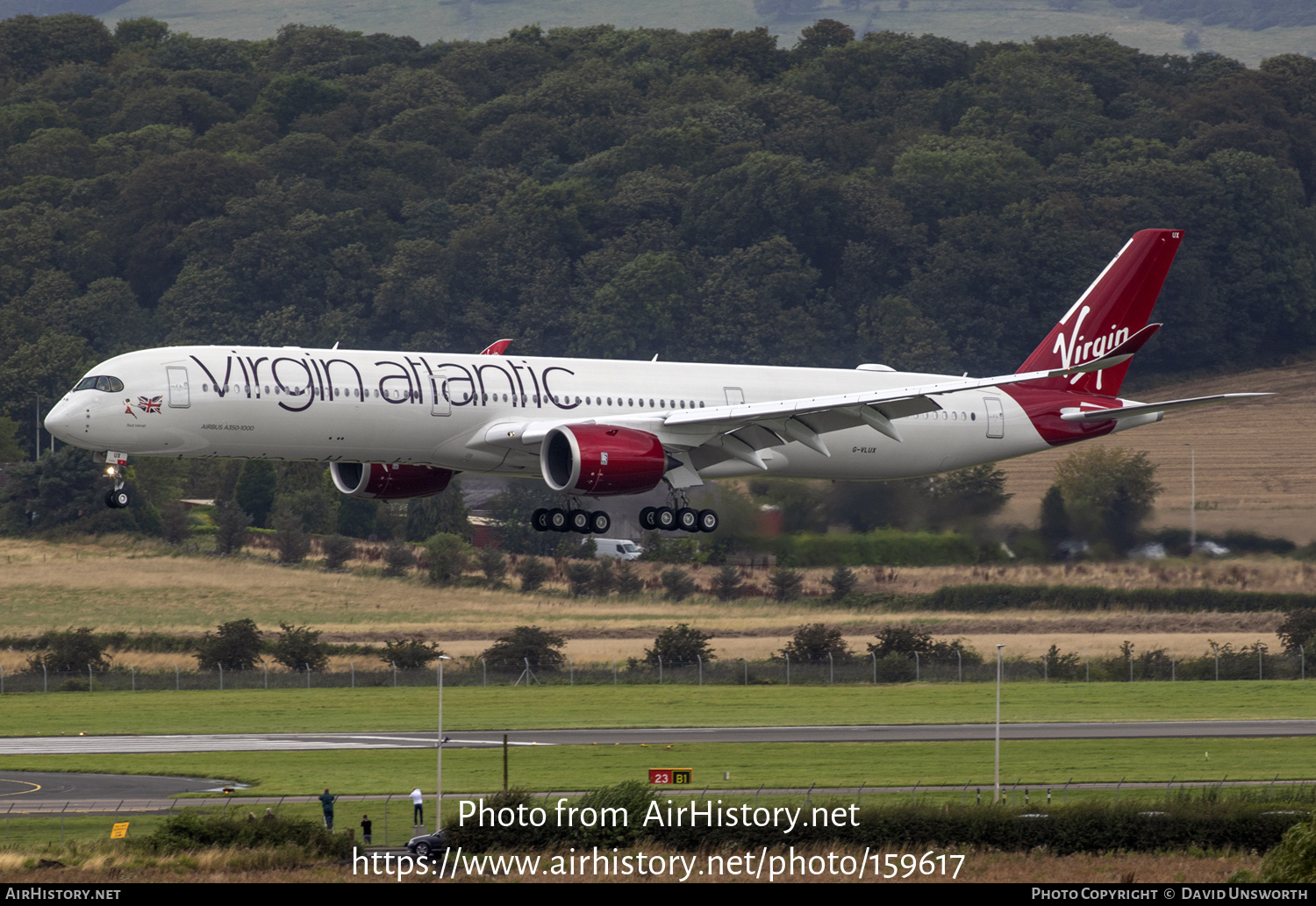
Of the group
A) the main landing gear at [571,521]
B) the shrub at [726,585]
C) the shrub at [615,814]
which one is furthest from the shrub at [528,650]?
the shrub at [615,814]

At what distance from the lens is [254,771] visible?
62250 mm

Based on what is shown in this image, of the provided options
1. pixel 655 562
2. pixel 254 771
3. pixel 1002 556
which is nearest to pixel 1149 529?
pixel 1002 556

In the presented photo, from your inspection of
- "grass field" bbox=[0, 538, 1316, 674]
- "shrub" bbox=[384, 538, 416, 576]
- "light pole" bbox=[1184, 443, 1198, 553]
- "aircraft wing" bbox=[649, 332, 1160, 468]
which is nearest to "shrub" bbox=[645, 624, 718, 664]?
"grass field" bbox=[0, 538, 1316, 674]

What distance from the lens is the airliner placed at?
55.2 metres

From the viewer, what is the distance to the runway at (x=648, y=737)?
68688 millimetres

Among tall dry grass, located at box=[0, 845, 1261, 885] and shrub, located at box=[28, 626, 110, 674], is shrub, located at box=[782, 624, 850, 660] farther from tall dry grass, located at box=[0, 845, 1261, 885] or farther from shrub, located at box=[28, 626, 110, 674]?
tall dry grass, located at box=[0, 845, 1261, 885]

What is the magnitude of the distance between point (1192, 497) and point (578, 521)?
168 feet

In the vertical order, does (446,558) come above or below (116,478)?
below

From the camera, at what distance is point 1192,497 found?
331 feet

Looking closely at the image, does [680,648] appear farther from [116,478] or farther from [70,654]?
[116,478]

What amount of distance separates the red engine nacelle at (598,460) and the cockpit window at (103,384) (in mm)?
13062

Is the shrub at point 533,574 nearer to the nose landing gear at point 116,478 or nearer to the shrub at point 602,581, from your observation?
the shrub at point 602,581

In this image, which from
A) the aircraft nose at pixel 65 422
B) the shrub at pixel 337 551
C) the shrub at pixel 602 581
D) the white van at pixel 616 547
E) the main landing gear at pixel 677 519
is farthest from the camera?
the white van at pixel 616 547

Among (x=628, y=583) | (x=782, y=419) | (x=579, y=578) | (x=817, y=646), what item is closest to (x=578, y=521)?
(x=782, y=419)
